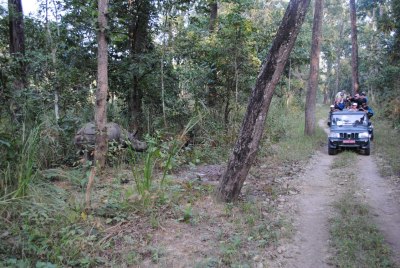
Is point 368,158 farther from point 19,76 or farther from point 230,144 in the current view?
point 19,76

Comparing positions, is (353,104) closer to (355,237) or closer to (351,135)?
(351,135)

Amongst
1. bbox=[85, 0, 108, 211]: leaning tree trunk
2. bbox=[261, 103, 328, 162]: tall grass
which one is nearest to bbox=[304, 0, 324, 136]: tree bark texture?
bbox=[261, 103, 328, 162]: tall grass

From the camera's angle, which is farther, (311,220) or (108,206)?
(311,220)

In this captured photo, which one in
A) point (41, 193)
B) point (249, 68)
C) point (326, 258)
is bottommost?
point (326, 258)

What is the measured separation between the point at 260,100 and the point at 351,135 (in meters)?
7.08

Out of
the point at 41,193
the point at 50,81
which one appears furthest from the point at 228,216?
the point at 50,81

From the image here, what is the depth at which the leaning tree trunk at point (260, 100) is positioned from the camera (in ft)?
21.2

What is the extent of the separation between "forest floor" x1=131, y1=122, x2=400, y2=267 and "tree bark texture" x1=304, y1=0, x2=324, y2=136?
629 cm

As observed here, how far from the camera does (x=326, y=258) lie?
4.78 metres

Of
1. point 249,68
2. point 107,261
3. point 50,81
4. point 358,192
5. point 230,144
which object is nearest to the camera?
point 107,261

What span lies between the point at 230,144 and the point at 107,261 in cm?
765

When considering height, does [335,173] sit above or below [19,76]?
below

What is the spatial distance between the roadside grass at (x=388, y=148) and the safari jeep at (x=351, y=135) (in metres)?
0.73

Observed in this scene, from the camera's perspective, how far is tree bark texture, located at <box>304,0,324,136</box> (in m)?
14.3
